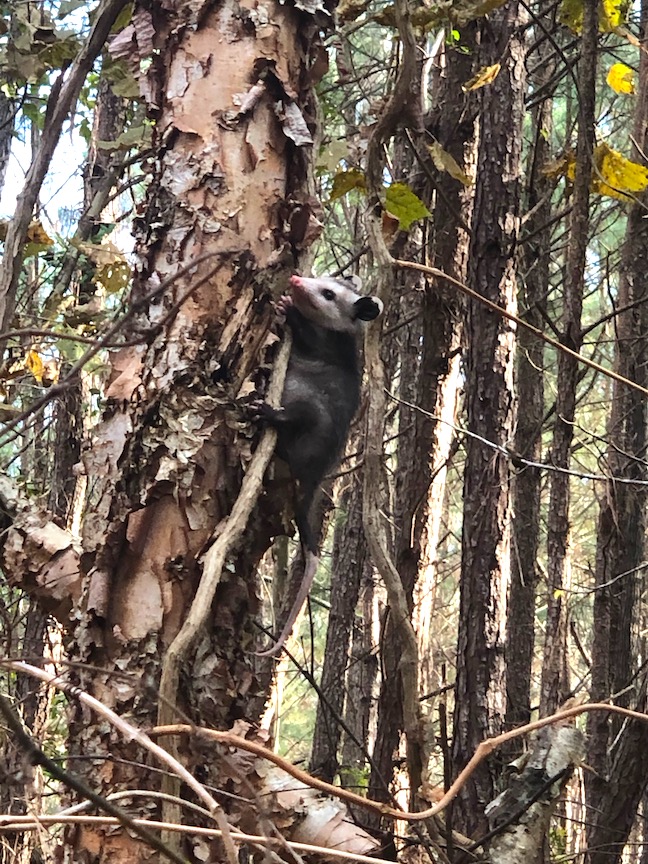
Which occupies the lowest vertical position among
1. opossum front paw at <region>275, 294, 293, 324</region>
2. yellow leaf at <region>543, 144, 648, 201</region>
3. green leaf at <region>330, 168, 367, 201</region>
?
opossum front paw at <region>275, 294, 293, 324</region>

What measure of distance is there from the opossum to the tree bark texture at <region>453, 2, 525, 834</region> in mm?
859

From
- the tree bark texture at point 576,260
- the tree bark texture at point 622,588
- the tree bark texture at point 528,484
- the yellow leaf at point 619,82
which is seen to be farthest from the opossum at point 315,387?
the tree bark texture at point 528,484

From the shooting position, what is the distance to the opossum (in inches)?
98.1

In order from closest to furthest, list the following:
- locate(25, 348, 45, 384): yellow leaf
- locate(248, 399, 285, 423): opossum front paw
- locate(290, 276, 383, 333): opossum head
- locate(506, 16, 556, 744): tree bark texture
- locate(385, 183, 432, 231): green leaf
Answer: locate(248, 399, 285, 423): opossum front paw < locate(385, 183, 432, 231): green leaf < locate(290, 276, 383, 333): opossum head < locate(25, 348, 45, 384): yellow leaf < locate(506, 16, 556, 744): tree bark texture

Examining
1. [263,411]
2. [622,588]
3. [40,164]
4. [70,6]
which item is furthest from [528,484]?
[40,164]

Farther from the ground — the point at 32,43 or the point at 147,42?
the point at 32,43

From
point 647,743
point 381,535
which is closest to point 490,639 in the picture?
point 647,743

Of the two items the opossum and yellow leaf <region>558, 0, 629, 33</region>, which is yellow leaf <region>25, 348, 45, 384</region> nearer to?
the opossum

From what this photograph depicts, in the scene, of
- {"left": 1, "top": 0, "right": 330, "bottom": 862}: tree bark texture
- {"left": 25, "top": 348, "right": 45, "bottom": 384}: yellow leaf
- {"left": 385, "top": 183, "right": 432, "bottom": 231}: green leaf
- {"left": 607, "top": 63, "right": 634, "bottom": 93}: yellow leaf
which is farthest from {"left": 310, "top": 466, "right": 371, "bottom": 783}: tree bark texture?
{"left": 1, "top": 0, "right": 330, "bottom": 862}: tree bark texture

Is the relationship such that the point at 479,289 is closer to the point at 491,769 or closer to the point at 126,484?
the point at 491,769

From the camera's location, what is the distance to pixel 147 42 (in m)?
2.22

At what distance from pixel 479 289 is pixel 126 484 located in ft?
11.0

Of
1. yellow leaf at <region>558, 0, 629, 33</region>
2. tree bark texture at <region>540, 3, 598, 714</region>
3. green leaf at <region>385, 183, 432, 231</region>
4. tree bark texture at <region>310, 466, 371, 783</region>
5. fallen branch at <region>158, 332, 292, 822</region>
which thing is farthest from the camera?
tree bark texture at <region>310, 466, 371, 783</region>

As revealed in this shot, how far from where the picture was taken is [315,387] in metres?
3.44
